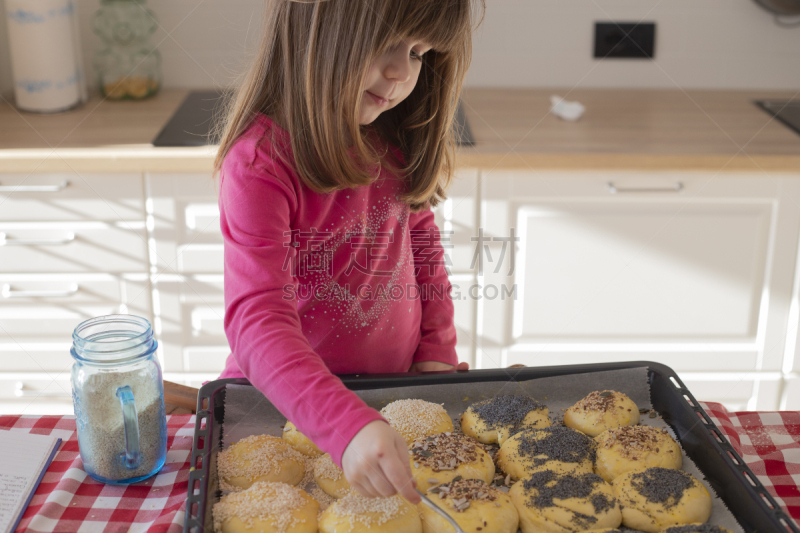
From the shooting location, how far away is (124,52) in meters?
1.88

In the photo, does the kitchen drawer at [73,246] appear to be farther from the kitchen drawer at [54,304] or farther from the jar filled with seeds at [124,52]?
the jar filled with seeds at [124,52]

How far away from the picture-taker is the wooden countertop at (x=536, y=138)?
150 cm

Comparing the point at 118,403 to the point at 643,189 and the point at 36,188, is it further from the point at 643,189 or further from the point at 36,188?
the point at 643,189

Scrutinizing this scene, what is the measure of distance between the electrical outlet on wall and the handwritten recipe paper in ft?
5.60

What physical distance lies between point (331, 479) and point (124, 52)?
1528 mm

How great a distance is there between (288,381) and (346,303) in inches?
11.6

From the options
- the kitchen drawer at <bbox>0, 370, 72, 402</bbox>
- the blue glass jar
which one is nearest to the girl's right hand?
the blue glass jar

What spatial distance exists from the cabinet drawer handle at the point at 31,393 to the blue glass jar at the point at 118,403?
3.89 ft

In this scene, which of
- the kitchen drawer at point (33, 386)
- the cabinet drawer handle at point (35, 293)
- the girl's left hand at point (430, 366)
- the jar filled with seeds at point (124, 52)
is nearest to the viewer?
the girl's left hand at point (430, 366)

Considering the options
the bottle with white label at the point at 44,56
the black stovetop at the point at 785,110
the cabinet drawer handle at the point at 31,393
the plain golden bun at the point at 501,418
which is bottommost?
the cabinet drawer handle at the point at 31,393

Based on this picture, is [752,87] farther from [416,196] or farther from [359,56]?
[359,56]

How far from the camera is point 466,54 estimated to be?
2.97ft

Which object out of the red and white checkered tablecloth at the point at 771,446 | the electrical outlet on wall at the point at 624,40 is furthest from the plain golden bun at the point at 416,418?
the electrical outlet on wall at the point at 624,40

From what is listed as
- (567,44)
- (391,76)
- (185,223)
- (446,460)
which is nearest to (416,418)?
(446,460)
